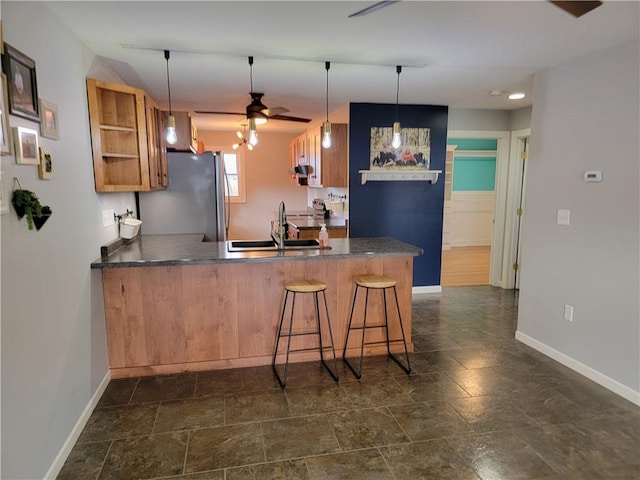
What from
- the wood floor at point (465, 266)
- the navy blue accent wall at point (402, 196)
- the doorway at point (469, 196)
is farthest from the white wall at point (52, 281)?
the doorway at point (469, 196)

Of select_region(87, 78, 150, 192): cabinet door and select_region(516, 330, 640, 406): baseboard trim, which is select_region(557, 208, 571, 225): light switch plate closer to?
select_region(516, 330, 640, 406): baseboard trim

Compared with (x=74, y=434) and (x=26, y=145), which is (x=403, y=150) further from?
(x=74, y=434)

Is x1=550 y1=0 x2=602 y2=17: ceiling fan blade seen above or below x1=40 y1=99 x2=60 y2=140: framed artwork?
above

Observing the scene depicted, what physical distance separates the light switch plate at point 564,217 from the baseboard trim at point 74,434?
3715mm

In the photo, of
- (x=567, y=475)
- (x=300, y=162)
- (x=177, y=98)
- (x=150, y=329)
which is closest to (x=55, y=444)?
(x=150, y=329)

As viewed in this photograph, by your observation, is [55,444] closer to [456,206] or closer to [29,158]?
[29,158]

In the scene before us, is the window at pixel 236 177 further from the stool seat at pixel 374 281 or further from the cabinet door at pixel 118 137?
the stool seat at pixel 374 281

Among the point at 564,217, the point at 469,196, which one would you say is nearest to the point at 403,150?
the point at 564,217

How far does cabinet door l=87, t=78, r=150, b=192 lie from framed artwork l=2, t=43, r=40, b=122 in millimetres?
793

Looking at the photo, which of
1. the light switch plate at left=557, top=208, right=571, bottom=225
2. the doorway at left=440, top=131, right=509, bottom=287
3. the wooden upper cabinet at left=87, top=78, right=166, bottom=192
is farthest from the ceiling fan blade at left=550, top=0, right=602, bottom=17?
the doorway at left=440, top=131, right=509, bottom=287

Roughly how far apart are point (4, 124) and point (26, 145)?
0.61 ft

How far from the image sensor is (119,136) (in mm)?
3100

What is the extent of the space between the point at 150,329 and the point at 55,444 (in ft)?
3.50

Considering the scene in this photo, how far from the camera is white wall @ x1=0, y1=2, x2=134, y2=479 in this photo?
1.69 meters
